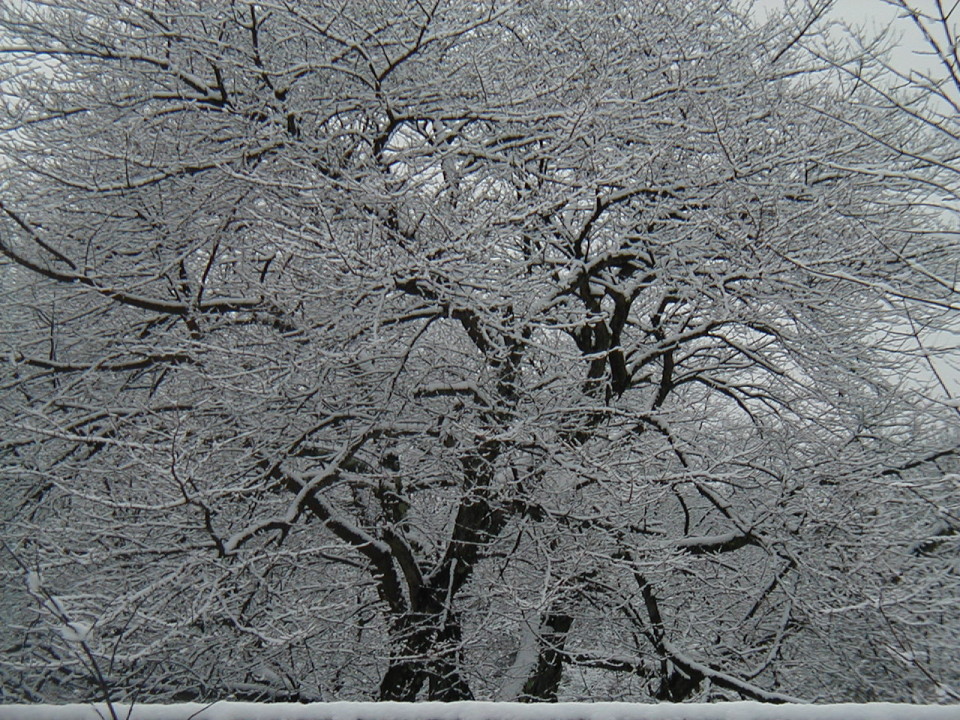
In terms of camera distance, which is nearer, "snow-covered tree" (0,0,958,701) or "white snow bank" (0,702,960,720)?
"white snow bank" (0,702,960,720)

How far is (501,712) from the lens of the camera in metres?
2.88

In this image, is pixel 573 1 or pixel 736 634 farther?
pixel 573 1

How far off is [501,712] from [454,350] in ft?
12.3

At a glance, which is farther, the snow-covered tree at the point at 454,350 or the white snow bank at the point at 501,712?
the snow-covered tree at the point at 454,350

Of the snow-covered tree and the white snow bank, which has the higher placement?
the snow-covered tree

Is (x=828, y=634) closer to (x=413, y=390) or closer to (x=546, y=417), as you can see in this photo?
(x=546, y=417)

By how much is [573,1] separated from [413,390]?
414cm

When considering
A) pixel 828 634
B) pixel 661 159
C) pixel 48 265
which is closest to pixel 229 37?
pixel 48 265

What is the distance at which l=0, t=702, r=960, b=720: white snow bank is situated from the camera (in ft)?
9.34

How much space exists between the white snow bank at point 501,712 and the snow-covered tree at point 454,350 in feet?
8.17

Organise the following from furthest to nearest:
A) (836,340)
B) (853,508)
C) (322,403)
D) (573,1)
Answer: (573,1) → (836,340) → (853,508) → (322,403)

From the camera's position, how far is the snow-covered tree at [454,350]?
5.91 meters

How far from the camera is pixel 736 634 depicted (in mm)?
7137

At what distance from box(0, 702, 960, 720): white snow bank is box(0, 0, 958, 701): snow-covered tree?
2491mm
